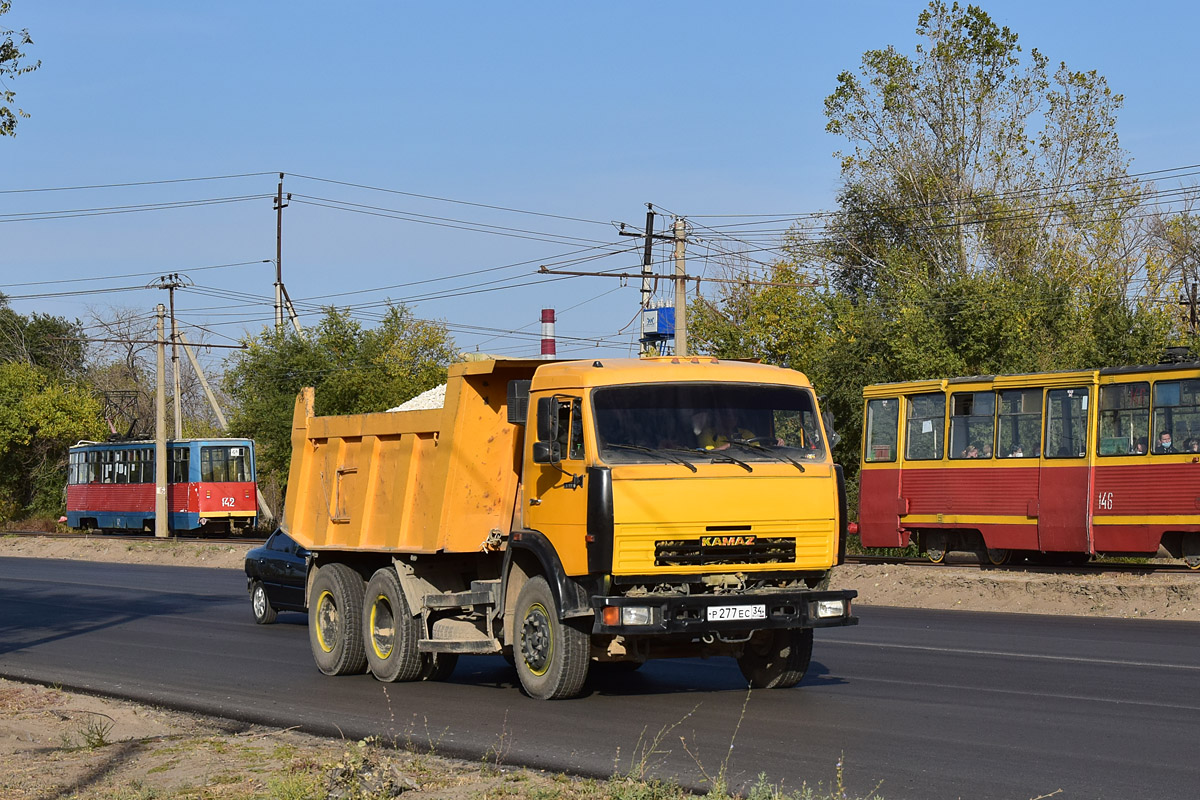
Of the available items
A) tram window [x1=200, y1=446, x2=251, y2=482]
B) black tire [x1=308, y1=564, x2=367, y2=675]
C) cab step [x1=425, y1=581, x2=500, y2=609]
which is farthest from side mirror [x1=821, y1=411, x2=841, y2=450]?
tram window [x1=200, y1=446, x2=251, y2=482]

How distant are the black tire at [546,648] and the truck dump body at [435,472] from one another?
1.04 meters

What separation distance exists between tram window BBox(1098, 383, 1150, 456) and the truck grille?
14543 mm

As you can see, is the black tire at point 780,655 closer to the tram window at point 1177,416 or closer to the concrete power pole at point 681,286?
the tram window at point 1177,416

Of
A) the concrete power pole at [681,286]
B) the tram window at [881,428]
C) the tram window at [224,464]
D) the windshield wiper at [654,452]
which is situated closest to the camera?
the windshield wiper at [654,452]

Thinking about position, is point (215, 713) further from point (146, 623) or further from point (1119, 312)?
point (1119, 312)

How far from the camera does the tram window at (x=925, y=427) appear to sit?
27672 mm

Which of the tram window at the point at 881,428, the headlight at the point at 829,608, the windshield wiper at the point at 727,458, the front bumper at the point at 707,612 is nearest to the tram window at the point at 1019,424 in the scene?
the tram window at the point at 881,428

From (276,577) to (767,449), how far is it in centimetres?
1027

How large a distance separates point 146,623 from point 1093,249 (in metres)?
41.1

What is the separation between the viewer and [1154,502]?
23938 millimetres

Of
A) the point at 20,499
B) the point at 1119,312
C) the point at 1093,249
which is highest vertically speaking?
the point at 1093,249

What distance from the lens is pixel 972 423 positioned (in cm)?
2702

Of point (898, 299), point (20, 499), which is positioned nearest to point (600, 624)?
point (898, 299)

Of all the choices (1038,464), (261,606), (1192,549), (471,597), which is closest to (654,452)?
(471,597)
